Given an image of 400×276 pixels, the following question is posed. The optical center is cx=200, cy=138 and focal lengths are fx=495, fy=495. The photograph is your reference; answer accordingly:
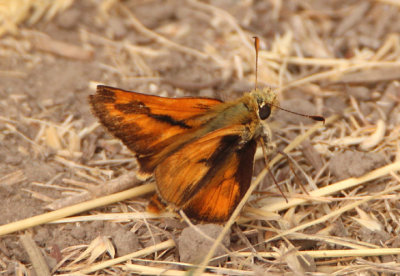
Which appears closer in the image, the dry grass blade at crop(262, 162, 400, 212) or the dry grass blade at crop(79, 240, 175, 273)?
the dry grass blade at crop(79, 240, 175, 273)

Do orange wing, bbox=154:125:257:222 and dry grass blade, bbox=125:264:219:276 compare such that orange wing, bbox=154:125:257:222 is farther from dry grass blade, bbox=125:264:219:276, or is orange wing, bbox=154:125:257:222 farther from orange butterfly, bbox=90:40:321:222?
dry grass blade, bbox=125:264:219:276

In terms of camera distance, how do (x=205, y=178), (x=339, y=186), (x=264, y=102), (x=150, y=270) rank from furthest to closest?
(x=339, y=186), (x=264, y=102), (x=205, y=178), (x=150, y=270)

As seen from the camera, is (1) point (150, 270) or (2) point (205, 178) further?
(2) point (205, 178)

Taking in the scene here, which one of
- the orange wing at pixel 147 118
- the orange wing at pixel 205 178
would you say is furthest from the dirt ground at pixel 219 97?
the orange wing at pixel 147 118

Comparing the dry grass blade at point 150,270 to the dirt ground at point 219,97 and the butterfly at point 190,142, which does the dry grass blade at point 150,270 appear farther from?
the butterfly at point 190,142

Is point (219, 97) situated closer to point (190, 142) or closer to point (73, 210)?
point (190, 142)

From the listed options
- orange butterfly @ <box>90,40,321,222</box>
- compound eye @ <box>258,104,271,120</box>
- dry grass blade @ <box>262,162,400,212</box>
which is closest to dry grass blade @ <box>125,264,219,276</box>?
orange butterfly @ <box>90,40,321,222</box>

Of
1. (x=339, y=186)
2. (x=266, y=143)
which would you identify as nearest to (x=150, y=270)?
(x=266, y=143)

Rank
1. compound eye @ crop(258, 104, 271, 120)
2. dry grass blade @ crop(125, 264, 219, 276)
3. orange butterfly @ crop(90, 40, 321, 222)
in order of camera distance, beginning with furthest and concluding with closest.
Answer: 1. compound eye @ crop(258, 104, 271, 120)
2. orange butterfly @ crop(90, 40, 321, 222)
3. dry grass blade @ crop(125, 264, 219, 276)
